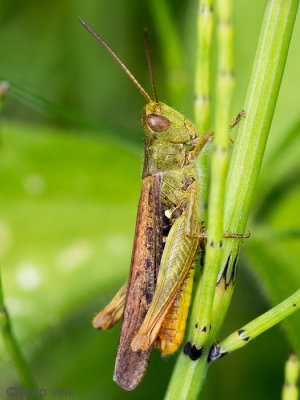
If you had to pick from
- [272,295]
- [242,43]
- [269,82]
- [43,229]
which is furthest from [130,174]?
[269,82]

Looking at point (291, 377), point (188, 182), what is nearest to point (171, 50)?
point (188, 182)

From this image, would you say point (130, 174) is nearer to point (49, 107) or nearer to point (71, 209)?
point (71, 209)

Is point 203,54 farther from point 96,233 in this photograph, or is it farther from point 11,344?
point 96,233

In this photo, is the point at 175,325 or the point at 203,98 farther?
the point at 175,325

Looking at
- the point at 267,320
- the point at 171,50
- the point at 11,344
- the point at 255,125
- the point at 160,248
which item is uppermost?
the point at 171,50

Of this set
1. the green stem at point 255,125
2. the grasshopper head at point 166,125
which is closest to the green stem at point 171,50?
the grasshopper head at point 166,125

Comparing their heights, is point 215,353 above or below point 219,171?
below

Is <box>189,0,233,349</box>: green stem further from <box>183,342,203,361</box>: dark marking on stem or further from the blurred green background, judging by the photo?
the blurred green background

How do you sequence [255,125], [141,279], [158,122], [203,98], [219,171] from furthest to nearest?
[158,122] → [141,279] → [203,98] → [255,125] → [219,171]

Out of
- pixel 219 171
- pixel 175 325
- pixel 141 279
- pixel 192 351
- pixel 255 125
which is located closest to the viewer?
pixel 219 171
